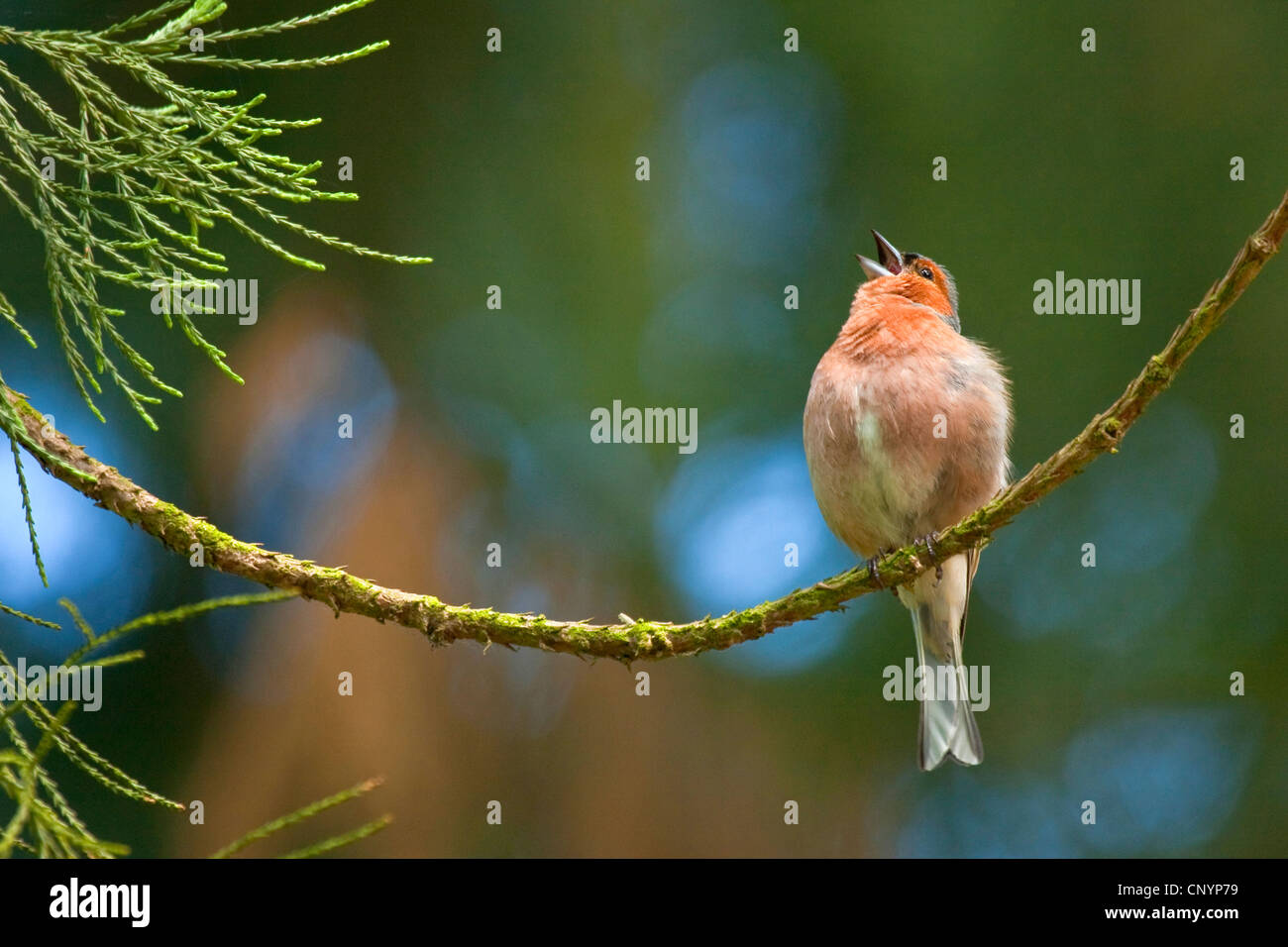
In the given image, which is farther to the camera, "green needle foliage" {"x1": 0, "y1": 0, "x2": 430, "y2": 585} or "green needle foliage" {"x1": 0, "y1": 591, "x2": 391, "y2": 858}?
"green needle foliage" {"x1": 0, "y1": 0, "x2": 430, "y2": 585}

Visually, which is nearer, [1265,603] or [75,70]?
[75,70]

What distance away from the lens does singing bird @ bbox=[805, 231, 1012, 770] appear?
544cm

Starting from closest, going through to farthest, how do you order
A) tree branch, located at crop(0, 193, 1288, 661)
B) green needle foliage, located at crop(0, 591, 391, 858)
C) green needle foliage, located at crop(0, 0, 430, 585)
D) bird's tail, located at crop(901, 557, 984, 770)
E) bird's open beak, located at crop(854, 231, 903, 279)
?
green needle foliage, located at crop(0, 591, 391, 858)
green needle foliage, located at crop(0, 0, 430, 585)
tree branch, located at crop(0, 193, 1288, 661)
bird's tail, located at crop(901, 557, 984, 770)
bird's open beak, located at crop(854, 231, 903, 279)

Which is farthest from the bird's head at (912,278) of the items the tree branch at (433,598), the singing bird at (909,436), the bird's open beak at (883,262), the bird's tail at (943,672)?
the tree branch at (433,598)

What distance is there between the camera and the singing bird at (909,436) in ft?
17.8

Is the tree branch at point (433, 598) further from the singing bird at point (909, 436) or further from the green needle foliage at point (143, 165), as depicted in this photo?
the singing bird at point (909, 436)

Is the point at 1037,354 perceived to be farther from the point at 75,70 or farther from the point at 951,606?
the point at 75,70

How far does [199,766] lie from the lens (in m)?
7.46

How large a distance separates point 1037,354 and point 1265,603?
100 inches

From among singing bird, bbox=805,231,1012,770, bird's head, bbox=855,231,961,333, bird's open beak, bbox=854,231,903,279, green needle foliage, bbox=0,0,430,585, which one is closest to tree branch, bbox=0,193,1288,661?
green needle foliage, bbox=0,0,430,585

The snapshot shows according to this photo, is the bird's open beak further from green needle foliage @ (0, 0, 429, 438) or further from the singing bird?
green needle foliage @ (0, 0, 429, 438)

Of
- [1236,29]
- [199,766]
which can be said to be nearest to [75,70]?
[199,766]

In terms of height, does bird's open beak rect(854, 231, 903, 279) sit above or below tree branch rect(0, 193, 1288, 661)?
above

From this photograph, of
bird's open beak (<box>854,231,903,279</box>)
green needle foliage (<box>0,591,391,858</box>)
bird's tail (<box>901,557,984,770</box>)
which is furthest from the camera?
bird's open beak (<box>854,231,903,279</box>)
